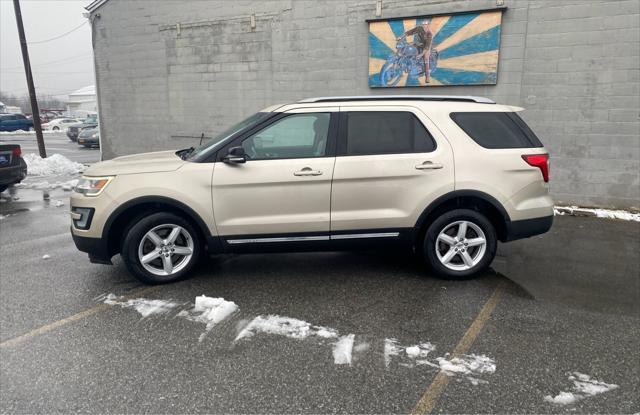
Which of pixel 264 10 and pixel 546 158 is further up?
pixel 264 10

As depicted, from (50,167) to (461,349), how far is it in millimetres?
13877

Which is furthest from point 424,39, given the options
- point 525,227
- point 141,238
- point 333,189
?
point 141,238

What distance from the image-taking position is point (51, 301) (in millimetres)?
4219

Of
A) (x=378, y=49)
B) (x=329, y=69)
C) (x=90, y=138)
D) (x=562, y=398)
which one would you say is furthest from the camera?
(x=90, y=138)

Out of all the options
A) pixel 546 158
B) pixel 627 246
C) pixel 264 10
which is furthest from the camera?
pixel 264 10

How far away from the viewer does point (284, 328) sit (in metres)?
3.61

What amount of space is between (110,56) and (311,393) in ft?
42.6

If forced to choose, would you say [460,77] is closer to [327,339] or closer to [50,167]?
[327,339]

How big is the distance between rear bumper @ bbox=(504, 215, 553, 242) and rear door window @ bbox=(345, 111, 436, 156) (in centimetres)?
115

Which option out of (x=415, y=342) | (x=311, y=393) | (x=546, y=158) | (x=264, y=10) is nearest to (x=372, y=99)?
(x=546, y=158)

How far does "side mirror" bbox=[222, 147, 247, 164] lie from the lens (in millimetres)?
4262

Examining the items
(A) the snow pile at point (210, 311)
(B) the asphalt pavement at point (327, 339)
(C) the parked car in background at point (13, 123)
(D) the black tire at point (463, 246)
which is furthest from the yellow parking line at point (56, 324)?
(C) the parked car in background at point (13, 123)

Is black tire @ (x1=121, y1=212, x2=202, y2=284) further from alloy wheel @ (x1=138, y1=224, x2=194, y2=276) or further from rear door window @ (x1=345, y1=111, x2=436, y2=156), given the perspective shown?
rear door window @ (x1=345, y1=111, x2=436, y2=156)

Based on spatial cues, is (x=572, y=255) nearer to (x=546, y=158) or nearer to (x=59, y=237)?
(x=546, y=158)
